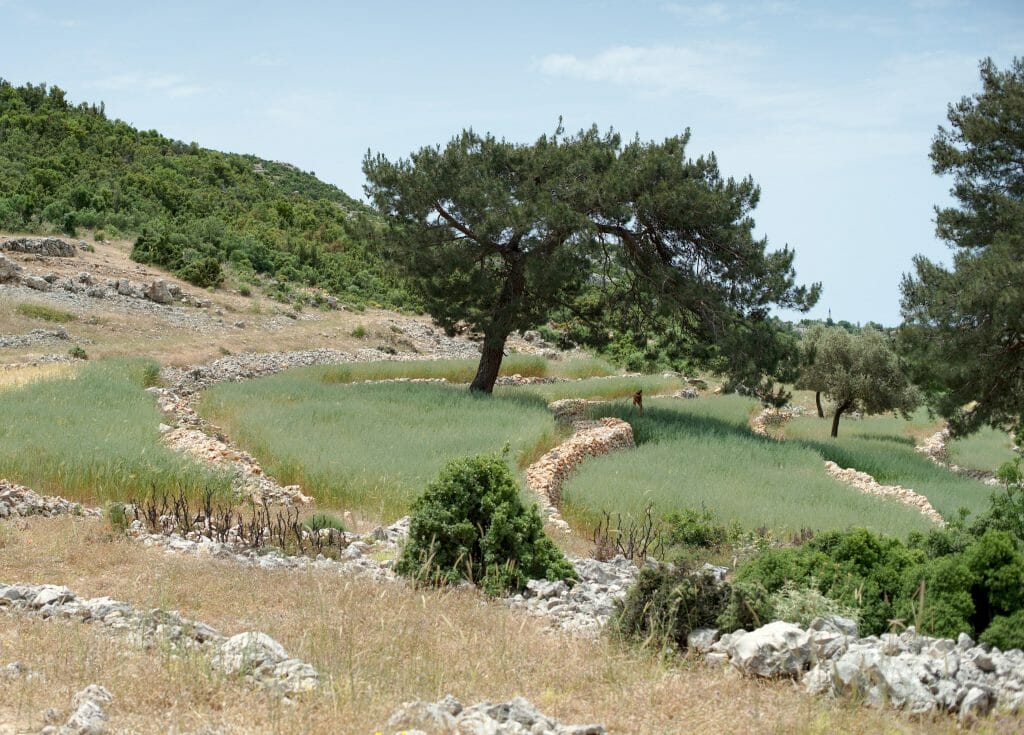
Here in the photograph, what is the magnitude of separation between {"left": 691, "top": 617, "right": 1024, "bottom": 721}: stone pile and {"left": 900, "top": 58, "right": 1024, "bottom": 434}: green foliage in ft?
55.2

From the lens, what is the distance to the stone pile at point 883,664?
5766 millimetres

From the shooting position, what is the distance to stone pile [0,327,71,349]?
29422 mm

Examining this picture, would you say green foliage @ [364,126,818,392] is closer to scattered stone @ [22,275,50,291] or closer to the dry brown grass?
the dry brown grass

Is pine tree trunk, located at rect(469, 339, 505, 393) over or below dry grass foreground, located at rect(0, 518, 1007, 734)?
over

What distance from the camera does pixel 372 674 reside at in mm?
5848

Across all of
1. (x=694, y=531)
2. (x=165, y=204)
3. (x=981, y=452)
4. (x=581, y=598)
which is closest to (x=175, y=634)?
(x=581, y=598)

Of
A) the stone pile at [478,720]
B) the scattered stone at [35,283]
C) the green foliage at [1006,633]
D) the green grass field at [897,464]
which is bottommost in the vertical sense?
the stone pile at [478,720]

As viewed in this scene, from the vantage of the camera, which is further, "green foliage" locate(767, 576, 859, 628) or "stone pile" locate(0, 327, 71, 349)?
"stone pile" locate(0, 327, 71, 349)

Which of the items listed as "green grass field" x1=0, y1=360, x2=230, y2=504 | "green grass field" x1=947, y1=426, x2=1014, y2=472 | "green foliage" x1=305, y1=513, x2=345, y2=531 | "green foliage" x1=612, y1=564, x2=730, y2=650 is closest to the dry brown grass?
"green grass field" x1=0, y1=360, x2=230, y2=504

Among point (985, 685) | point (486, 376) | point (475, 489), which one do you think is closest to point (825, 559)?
point (985, 685)

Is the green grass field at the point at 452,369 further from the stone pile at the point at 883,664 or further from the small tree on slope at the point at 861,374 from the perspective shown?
the stone pile at the point at 883,664

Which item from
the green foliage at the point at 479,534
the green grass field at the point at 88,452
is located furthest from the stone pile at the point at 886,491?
the green grass field at the point at 88,452

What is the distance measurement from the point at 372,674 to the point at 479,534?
3.58 m

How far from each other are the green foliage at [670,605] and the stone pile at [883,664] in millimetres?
219
